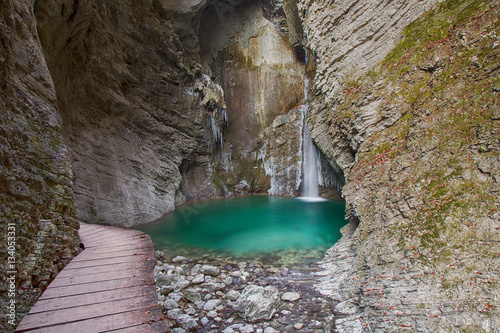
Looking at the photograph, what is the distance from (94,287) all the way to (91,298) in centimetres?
25

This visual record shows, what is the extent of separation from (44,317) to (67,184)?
1.90 metres

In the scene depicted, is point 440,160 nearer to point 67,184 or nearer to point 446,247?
point 446,247

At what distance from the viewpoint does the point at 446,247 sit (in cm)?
372

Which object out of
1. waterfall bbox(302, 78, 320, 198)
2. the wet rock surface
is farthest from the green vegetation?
waterfall bbox(302, 78, 320, 198)

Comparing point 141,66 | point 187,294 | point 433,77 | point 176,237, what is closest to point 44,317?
point 187,294

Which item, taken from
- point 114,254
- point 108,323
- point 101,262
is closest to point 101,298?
point 108,323

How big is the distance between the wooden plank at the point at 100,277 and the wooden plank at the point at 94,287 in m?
0.07

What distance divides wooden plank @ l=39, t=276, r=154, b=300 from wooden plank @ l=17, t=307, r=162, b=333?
0.53 meters

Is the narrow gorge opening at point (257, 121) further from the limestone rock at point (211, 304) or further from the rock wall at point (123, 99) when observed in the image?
the limestone rock at point (211, 304)

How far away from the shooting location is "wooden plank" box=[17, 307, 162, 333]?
206 cm

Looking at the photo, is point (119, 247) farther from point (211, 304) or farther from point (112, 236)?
point (211, 304)

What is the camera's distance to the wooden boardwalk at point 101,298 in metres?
2.11

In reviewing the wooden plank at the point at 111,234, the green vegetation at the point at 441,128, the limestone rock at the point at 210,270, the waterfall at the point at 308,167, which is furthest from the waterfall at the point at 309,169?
the wooden plank at the point at 111,234

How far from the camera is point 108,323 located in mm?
2162
